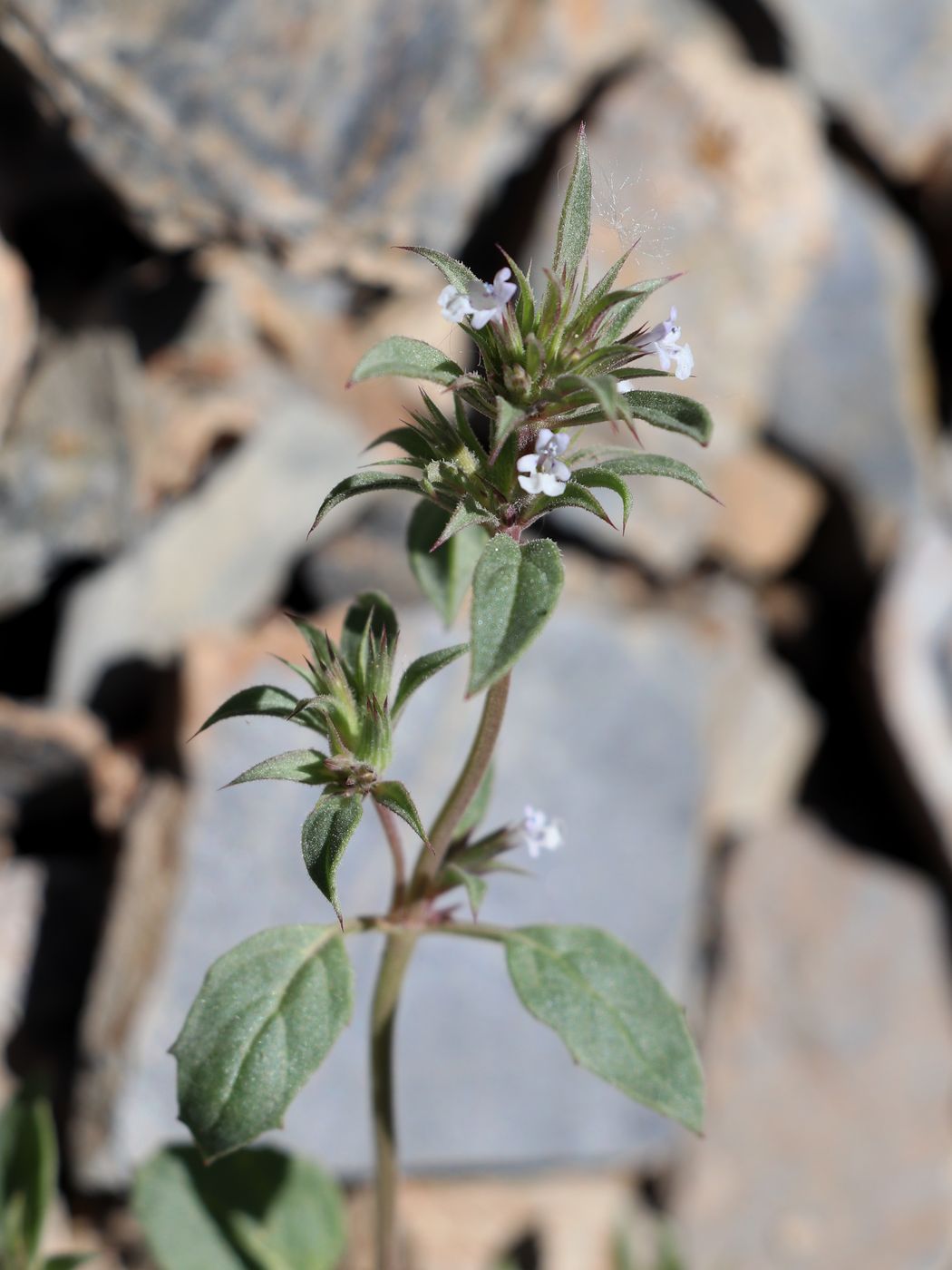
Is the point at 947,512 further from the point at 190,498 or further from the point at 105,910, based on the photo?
the point at 105,910

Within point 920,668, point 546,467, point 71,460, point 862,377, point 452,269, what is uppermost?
point 862,377

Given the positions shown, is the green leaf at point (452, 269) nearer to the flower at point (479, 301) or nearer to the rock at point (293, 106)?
the flower at point (479, 301)

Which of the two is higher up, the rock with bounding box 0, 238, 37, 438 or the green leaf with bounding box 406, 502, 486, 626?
the green leaf with bounding box 406, 502, 486, 626

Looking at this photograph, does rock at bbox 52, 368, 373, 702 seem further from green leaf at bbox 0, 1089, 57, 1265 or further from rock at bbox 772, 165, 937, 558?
rock at bbox 772, 165, 937, 558

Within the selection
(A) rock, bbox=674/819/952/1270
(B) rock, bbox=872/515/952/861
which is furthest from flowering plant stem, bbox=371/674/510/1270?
(B) rock, bbox=872/515/952/861

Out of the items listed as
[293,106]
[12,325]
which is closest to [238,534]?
[12,325]

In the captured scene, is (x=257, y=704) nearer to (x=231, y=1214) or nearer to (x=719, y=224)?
(x=231, y=1214)

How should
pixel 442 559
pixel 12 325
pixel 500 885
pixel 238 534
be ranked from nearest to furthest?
pixel 442 559 < pixel 12 325 < pixel 500 885 < pixel 238 534
